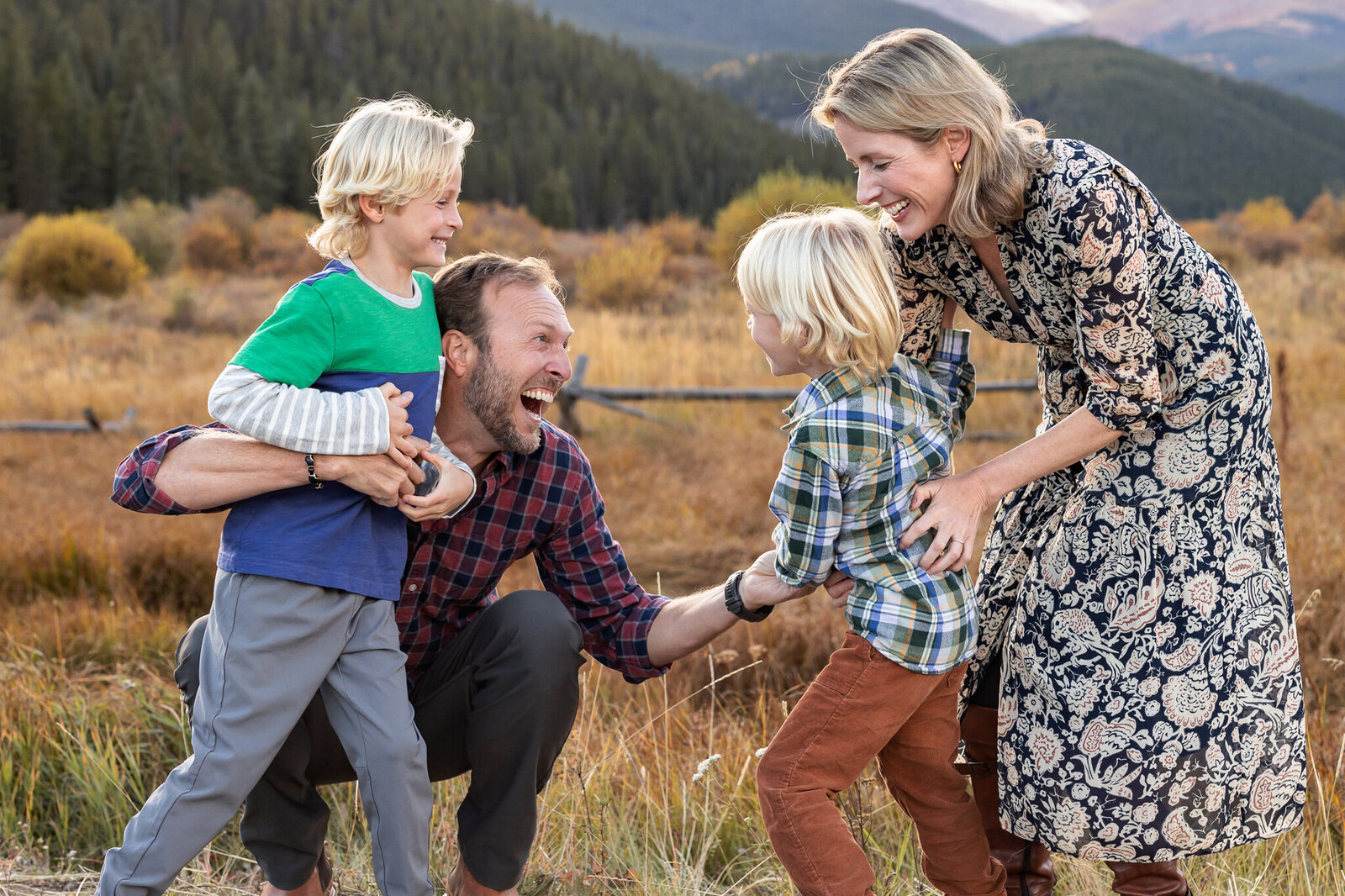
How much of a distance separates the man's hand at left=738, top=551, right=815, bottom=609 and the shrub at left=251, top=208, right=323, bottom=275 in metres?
23.9

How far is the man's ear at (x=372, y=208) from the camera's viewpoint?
217 cm

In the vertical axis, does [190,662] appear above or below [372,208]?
below

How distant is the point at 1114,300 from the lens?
1.91m

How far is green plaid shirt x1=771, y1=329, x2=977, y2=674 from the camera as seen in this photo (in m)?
Result: 1.99

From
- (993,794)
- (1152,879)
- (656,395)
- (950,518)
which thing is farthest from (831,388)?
(656,395)

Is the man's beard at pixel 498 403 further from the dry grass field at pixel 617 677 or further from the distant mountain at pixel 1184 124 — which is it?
the distant mountain at pixel 1184 124

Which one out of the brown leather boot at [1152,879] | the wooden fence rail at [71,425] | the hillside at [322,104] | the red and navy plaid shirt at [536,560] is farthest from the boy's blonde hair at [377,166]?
the hillside at [322,104]

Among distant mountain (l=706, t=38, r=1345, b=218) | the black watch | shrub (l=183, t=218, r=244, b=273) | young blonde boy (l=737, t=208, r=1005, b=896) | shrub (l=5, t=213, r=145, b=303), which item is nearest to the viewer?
young blonde boy (l=737, t=208, r=1005, b=896)

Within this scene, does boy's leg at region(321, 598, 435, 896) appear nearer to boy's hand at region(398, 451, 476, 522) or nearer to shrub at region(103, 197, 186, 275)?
boy's hand at region(398, 451, 476, 522)

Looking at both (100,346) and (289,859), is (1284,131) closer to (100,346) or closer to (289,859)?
(100,346)

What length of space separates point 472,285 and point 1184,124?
93.4m

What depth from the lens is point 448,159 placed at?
7.29ft

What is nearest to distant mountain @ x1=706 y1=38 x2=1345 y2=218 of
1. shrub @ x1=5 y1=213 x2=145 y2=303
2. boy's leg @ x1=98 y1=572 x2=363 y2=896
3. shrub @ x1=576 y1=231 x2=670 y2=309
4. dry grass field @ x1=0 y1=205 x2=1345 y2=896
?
shrub @ x1=576 y1=231 x2=670 y2=309

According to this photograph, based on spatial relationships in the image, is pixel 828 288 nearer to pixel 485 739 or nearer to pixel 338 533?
pixel 338 533
